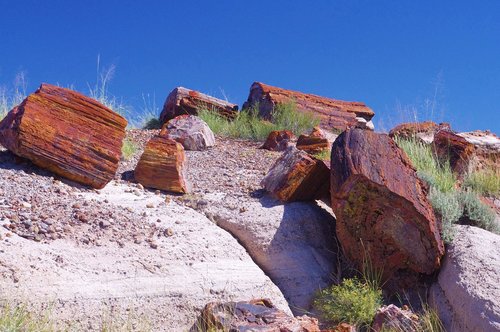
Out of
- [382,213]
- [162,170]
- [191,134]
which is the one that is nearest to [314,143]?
[191,134]

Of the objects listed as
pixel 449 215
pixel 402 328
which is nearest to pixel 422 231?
pixel 449 215

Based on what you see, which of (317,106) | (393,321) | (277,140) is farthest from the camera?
(317,106)

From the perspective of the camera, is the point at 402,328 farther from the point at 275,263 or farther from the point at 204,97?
the point at 204,97

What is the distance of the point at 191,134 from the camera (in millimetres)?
10258

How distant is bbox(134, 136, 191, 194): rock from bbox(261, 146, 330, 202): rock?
0.99 metres

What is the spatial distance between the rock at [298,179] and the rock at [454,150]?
3.00 m

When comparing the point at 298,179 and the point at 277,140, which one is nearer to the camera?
the point at 298,179

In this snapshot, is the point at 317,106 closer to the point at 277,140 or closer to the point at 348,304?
the point at 277,140

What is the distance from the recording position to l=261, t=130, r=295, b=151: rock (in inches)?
427

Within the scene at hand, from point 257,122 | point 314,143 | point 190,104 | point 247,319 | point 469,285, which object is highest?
point 190,104

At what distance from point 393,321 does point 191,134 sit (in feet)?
16.7

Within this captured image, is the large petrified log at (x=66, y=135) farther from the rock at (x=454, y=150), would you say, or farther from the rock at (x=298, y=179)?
the rock at (x=454, y=150)

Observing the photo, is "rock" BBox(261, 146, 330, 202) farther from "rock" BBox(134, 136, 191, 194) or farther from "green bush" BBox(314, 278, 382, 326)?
"green bush" BBox(314, 278, 382, 326)

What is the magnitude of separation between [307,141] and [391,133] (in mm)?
1869
